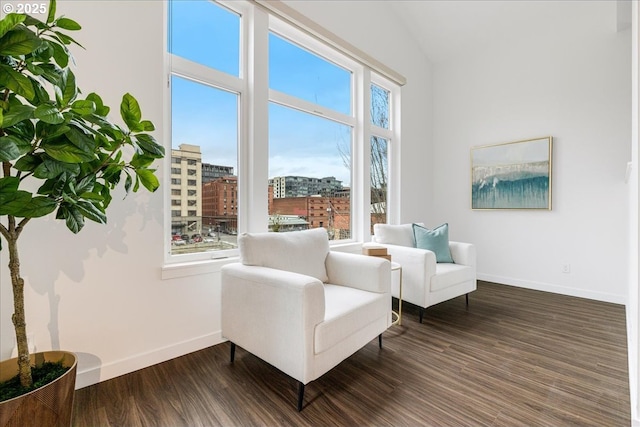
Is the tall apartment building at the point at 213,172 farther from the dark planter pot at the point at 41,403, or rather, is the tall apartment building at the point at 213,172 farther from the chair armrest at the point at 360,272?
the dark planter pot at the point at 41,403

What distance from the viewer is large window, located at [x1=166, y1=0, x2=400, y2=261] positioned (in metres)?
2.22

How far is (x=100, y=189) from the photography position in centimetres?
135

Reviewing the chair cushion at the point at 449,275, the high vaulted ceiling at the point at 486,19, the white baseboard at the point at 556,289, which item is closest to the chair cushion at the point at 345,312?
the chair cushion at the point at 449,275

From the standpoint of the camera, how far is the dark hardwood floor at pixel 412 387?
1.47m

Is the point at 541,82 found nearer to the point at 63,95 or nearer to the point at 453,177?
the point at 453,177

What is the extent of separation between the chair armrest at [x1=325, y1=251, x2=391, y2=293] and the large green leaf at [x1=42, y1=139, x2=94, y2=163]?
5.38 feet

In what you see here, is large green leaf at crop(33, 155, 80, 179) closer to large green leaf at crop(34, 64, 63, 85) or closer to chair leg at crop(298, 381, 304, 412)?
large green leaf at crop(34, 64, 63, 85)

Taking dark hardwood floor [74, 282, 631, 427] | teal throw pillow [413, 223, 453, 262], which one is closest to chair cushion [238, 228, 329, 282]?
dark hardwood floor [74, 282, 631, 427]

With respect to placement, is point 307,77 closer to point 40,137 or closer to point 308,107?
point 308,107

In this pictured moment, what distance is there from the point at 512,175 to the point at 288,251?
129 inches

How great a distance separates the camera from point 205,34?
233 centimetres

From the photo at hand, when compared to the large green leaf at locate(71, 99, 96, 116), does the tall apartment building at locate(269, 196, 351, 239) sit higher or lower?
lower

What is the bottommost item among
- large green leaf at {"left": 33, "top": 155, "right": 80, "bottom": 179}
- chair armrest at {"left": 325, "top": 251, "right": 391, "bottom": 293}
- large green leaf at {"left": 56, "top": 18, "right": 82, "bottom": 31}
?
chair armrest at {"left": 325, "top": 251, "right": 391, "bottom": 293}

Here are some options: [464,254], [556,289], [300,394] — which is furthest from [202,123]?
[556,289]
